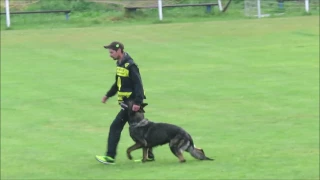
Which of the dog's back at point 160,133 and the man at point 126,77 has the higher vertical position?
the man at point 126,77

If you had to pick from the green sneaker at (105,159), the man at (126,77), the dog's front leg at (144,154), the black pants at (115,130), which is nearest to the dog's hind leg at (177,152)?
the dog's front leg at (144,154)

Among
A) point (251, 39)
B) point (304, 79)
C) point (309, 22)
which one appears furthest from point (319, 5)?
point (304, 79)

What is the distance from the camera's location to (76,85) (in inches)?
909

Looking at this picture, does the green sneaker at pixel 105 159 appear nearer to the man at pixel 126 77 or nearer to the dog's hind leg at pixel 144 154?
the dog's hind leg at pixel 144 154

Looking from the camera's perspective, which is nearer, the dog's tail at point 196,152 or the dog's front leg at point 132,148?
the dog's front leg at point 132,148

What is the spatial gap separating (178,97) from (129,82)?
36.7ft

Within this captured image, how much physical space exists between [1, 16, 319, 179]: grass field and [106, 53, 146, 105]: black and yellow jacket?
115 inches

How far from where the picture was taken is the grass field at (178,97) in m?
13.8

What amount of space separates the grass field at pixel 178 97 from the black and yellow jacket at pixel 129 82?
2.92 m

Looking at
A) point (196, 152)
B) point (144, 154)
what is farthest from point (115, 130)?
point (196, 152)

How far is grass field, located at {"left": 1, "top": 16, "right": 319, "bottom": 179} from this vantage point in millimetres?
13805

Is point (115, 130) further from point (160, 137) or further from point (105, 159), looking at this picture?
→ point (105, 159)

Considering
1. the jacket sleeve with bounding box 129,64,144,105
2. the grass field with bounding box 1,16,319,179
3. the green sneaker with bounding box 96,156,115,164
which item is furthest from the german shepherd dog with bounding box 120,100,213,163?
the jacket sleeve with bounding box 129,64,144,105

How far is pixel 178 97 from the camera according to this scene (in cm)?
2086
